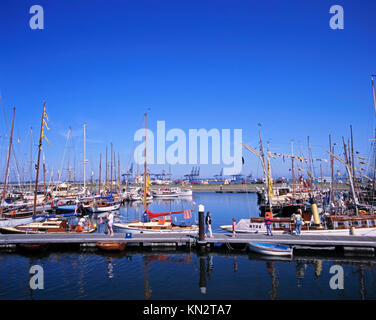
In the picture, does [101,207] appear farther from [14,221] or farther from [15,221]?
[14,221]

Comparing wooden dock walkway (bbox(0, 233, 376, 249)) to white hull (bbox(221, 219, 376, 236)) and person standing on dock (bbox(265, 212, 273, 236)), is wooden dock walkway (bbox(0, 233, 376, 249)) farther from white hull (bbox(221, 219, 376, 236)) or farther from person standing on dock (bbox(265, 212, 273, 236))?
white hull (bbox(221, 219, 376, 236))

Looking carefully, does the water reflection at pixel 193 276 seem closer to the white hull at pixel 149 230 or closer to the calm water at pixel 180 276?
the calm water at pixel 180 276

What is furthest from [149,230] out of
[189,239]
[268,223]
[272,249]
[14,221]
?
[14,221]

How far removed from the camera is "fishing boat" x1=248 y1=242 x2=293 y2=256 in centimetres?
2452

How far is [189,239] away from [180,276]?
21.3 feet

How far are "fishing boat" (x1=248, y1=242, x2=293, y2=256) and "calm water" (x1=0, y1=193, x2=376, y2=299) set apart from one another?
79 centimetres

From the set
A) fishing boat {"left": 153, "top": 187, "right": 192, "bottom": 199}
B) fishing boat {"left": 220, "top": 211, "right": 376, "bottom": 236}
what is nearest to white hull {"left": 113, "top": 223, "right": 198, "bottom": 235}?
fishing boat {"left": 220, "top": 211, "right": 376, "bottom": 236}

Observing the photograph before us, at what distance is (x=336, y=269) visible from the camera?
21.9 m
